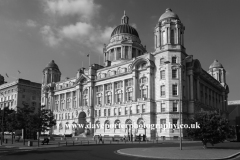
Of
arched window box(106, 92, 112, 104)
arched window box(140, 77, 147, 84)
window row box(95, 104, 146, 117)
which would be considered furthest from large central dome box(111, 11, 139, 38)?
window row box(95, 104, 146, 117)

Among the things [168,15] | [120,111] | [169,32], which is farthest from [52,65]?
[169,32]

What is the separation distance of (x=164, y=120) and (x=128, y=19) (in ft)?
199

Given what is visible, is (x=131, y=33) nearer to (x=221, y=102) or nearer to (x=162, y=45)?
(x=162, y=45)

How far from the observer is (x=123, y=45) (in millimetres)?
101750

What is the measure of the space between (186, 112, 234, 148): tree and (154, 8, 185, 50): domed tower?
37984mm

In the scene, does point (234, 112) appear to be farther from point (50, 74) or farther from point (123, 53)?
point (50, 74)

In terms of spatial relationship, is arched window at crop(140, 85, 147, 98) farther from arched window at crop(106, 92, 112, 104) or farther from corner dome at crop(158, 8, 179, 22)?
corner dome at crop(158, 8, 179, 22)

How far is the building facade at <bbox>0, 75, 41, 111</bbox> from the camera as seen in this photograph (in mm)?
124438

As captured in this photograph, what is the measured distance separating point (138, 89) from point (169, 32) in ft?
62.0

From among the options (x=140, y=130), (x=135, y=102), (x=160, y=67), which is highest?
(x=160, y=67)

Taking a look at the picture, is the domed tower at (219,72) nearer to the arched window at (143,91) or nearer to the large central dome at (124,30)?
the large central dome at (124,30)

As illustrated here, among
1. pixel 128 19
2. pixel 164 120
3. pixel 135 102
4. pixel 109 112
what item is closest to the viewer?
pixel 164 120

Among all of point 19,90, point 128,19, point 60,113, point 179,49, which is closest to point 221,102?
Result: point 179,49

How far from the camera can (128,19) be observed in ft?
381
